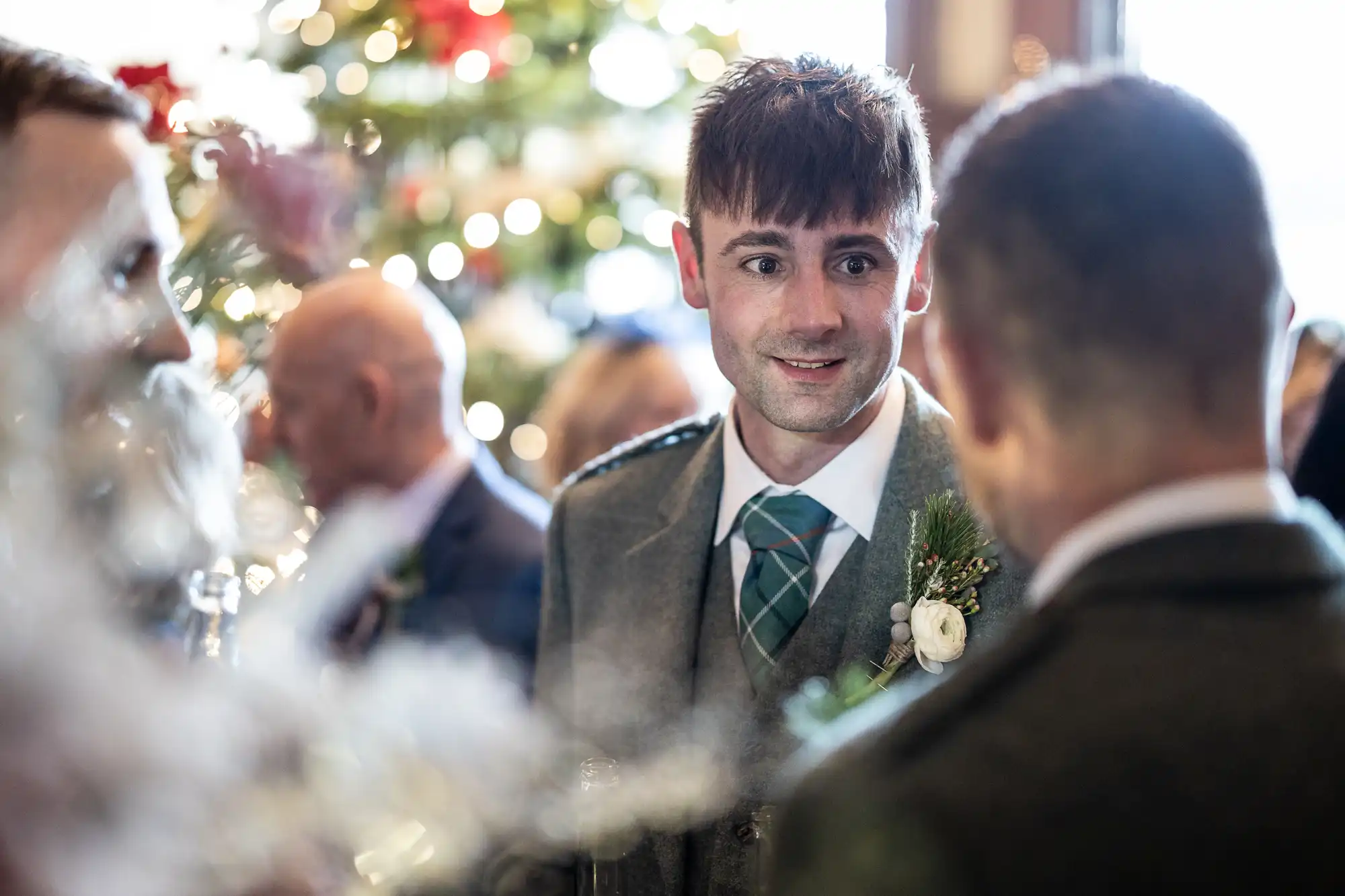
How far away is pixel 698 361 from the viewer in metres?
2.81

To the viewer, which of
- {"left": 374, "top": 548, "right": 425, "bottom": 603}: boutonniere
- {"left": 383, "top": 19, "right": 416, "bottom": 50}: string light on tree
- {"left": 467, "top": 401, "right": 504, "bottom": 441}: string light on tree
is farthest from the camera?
{"left": 467, "top": 401, "right": 504, "bottom": 441}: string light on tree

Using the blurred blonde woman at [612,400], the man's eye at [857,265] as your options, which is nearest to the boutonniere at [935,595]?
the man's eye at [857,265]

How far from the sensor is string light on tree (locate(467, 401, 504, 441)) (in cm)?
306

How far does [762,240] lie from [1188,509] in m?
0.63

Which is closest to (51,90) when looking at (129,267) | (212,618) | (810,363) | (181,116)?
(181,116)

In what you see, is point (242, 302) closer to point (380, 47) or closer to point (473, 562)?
point (473, 562)

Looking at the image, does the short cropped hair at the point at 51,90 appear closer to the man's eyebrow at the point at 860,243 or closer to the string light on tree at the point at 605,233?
the man's eyebrow at the point at 860,243

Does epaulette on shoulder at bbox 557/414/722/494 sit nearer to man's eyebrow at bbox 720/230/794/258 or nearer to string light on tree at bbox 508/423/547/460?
man's eyebrow at bbox 720/230/794/258

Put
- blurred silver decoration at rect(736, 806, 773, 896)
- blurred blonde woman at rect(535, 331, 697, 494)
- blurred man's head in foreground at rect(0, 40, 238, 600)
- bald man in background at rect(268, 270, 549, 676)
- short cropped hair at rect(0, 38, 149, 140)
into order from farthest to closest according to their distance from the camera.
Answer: blurred blonde woman at rect(535, 331, 697, 494) → bald man in background at rect(268, 270, 549, 676) → blurred silver decoration at rect(736, 806, 773, 896) → short cropped hair at rect(0, 38, 149, 140) → blurred man's head in foreground at rect(0, 40, 238, 600)

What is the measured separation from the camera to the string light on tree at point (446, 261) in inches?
117

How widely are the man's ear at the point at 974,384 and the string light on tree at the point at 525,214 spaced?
233cm

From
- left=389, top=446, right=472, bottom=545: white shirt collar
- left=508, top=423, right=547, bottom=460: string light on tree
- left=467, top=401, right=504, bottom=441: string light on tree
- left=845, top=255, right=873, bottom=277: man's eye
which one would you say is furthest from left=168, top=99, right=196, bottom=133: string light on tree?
left=508, top=423, right=547, bottom=460: string light on tree

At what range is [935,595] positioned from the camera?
1.15 metres

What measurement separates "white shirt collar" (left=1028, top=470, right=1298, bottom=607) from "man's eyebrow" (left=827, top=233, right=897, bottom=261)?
572mm
